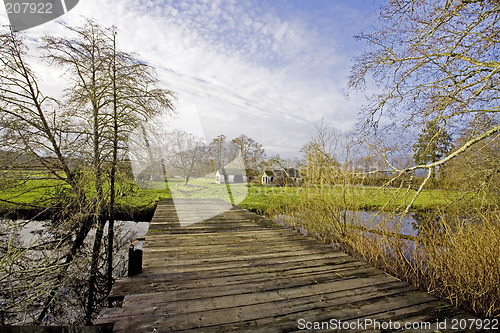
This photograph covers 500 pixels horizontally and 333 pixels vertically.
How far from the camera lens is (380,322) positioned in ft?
7.49

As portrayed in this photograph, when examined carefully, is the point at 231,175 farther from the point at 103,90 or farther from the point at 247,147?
the point at 103,90

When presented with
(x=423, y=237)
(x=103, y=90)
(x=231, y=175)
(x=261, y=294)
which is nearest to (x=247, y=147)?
(x=231, y=175)

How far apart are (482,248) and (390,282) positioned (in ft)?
3.97

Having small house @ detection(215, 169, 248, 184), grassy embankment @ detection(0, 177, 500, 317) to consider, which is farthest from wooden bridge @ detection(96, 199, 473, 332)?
small house @ detection(215, 169, 248, 184)

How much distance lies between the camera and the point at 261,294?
2.75 metres

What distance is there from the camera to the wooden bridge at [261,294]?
222 cm

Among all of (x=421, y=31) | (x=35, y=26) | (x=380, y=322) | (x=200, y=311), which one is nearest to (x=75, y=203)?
(x=35, y=26)

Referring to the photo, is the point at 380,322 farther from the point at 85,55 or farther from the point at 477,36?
the point at 85,55

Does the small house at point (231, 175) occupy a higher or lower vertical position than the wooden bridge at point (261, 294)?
higher

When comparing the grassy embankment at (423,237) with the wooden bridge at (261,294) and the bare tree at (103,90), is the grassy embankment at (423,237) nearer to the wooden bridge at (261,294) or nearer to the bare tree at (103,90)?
the wooden bridge at (261,294)

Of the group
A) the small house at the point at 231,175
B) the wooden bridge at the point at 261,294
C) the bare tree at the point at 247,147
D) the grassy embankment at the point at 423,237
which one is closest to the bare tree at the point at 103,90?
the grassy embankment at the point at 423,237

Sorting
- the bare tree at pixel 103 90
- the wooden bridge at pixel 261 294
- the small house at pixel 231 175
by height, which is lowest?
the wooden bridge at pixel 261 294

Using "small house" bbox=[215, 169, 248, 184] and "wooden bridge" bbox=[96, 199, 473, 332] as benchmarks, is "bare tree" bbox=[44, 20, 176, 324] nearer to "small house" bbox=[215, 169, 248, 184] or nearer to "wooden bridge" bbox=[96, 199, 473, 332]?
"wooden bridge" bbox=[96, 199, 473, 332]

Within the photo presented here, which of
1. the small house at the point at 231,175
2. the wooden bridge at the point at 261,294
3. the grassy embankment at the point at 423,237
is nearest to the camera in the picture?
the wooden bridge at the point at 261,294
